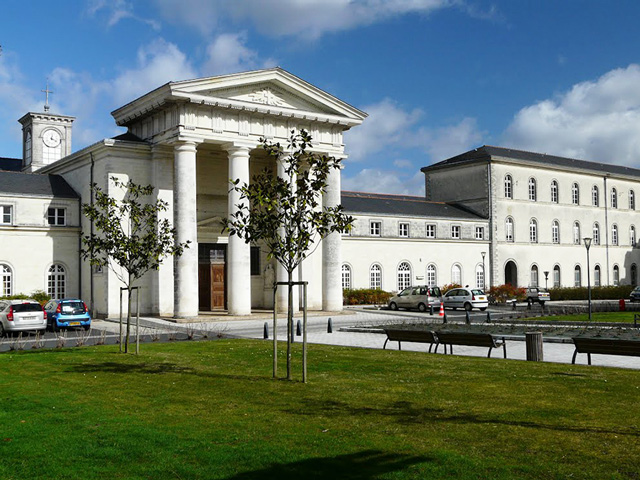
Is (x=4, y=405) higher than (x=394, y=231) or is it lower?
lower

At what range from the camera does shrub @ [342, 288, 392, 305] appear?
46.6 meters

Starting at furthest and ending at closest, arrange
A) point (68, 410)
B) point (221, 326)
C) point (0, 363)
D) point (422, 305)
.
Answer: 1. point (422, 305)
2. point (221, 326)
3. point (0, 363)
4. point (68, 410)

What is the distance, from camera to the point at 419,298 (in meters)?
41.4

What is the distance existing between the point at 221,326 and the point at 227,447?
2147cm

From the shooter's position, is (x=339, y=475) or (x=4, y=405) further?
(x=4, y=405)

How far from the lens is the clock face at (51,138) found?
5950cm

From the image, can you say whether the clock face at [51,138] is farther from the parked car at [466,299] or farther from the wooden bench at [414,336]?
the wooden bench at [414,336]

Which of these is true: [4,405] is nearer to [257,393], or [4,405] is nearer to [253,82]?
[257,393]

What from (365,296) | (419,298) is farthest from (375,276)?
(419,298)

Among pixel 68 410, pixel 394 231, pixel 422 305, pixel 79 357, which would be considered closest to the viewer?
pixel 68 410

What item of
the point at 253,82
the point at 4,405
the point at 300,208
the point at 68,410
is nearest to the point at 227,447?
the point at 68,410

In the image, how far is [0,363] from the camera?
54.2 feet

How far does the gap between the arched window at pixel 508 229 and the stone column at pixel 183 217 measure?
3265cm

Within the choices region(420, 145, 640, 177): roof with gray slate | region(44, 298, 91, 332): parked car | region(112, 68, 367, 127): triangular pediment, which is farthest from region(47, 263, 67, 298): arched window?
region(420, 145, 640, 177): roof with gray slate
